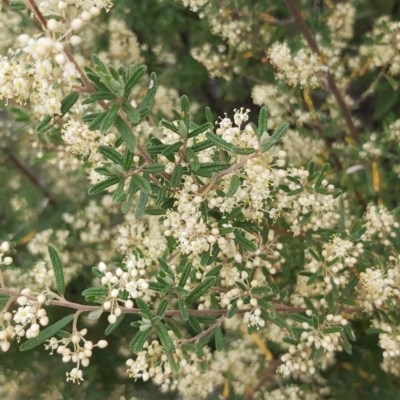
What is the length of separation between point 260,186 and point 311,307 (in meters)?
0.67

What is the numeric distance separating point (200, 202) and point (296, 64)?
1.28m

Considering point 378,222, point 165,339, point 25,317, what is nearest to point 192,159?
point 165,339

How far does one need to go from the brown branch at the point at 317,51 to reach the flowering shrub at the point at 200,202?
0.04 ft

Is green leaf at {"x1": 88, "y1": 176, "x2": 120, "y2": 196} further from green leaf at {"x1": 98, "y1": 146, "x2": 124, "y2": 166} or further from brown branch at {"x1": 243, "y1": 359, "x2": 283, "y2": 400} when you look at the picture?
brown branch at {"x1": 243, "y1": 359, "x2": 283, "y2": 400}

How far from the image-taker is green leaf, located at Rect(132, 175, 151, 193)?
4.19ft

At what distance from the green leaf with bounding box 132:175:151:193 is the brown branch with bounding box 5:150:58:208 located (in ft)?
7.56

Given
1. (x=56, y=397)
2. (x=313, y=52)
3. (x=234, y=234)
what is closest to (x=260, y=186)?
(x=234, y=234)

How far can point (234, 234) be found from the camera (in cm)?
153

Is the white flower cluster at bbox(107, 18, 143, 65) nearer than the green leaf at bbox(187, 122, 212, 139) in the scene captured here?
No

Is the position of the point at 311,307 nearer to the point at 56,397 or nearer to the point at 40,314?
the point at 40,314

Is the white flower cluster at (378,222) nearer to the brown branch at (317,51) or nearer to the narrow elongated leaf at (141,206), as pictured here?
the brown branch at (317,51)

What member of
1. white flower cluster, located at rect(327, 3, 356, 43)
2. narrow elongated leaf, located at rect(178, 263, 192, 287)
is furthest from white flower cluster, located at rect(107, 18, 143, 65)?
narrow elongated leaf, located at rect(178, 263, 192, 287)

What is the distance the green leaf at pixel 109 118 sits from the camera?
1103 mm

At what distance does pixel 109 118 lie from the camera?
1117 millimetres
